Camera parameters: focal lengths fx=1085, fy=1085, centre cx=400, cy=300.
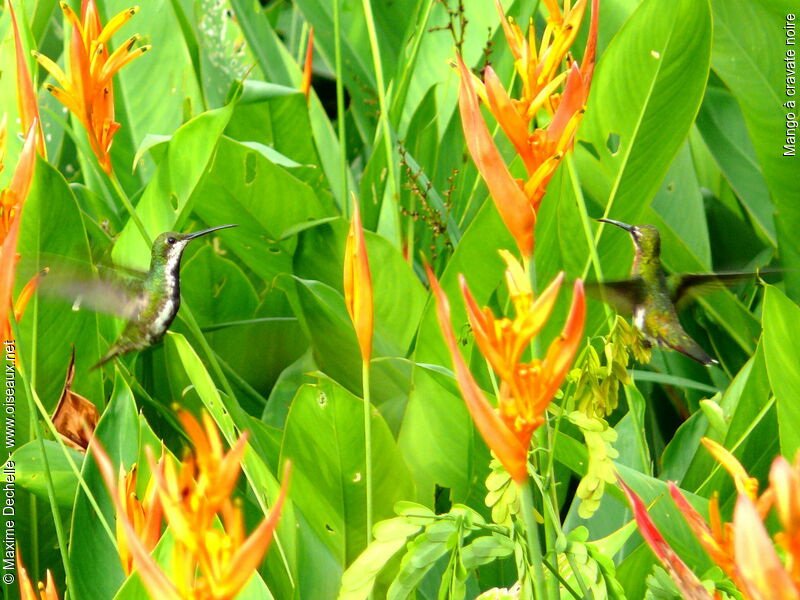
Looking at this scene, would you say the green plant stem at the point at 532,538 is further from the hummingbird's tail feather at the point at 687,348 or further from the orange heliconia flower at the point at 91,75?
the orange heliconia flower at the point at 91,75

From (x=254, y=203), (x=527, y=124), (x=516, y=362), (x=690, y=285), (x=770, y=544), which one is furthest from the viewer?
(x=254, y=203)

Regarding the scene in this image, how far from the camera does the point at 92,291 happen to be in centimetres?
93

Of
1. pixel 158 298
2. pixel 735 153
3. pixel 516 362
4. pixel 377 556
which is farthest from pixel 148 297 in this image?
pixel 735 153

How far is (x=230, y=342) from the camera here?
3.92 ft

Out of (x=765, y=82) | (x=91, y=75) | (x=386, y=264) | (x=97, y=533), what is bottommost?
(x=97, y=533)

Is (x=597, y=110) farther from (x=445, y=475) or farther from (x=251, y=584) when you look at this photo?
(x=251, y=584)

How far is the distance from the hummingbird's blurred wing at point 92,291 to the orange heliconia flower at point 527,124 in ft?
1.22

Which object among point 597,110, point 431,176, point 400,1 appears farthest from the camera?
point 400,1

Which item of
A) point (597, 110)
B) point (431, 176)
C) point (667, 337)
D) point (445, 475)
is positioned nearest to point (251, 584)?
point (445, 475)

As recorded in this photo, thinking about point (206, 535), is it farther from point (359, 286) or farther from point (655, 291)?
point (655, 291)

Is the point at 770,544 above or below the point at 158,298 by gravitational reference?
above

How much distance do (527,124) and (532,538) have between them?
303mm

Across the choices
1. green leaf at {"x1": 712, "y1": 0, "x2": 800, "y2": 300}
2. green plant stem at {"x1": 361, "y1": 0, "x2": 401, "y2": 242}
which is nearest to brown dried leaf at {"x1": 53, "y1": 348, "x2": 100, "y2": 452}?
green plant stem at {"x1": 361, "y1": 0, "x2": 401, "y2": 242}

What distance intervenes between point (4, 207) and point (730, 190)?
1.12 meters
